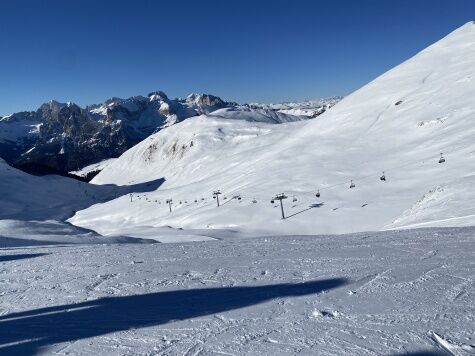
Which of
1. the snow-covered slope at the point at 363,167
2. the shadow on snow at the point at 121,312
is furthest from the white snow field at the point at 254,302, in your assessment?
the snow-covered slope at the point at 363,167

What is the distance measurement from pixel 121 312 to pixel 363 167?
3873 cm

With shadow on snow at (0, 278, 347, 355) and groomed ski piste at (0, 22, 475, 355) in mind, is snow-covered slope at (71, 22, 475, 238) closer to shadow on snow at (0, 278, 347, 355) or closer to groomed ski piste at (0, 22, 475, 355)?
groomed ski piste at (0, 22, 475, 355)

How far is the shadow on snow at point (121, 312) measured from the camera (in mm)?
6699

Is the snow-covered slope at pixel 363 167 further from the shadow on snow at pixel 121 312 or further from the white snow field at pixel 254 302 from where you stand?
the shadow on snow at pixel 121 312

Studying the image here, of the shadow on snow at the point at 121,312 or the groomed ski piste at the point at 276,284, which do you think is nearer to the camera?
the groomed ski piste at the point at 276,284

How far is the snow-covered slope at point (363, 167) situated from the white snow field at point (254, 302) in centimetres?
1003

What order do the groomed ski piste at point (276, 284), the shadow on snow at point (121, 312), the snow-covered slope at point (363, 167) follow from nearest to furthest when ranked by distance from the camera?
the groomed ski piste at point (276, 284), the shadow on snow at point (121, 312), the snow-covered slope at point (363, 167)

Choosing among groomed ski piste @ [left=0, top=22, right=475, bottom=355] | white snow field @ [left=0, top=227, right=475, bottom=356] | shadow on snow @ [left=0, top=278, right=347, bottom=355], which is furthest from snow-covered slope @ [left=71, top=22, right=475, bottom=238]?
shadow on snow @ [left=0, top=278, right=347, bottom=355]

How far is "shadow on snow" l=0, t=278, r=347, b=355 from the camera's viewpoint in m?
6.70

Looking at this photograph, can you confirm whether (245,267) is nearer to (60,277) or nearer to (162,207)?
(60,277)

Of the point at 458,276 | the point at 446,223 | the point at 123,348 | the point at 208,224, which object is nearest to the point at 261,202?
the point at 208,224

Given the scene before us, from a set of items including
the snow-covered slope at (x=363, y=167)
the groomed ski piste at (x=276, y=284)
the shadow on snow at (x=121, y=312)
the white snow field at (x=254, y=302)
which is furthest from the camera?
the snow-covered slope at (x=363, y=167)

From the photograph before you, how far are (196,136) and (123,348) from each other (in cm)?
12996

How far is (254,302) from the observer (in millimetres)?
7879
